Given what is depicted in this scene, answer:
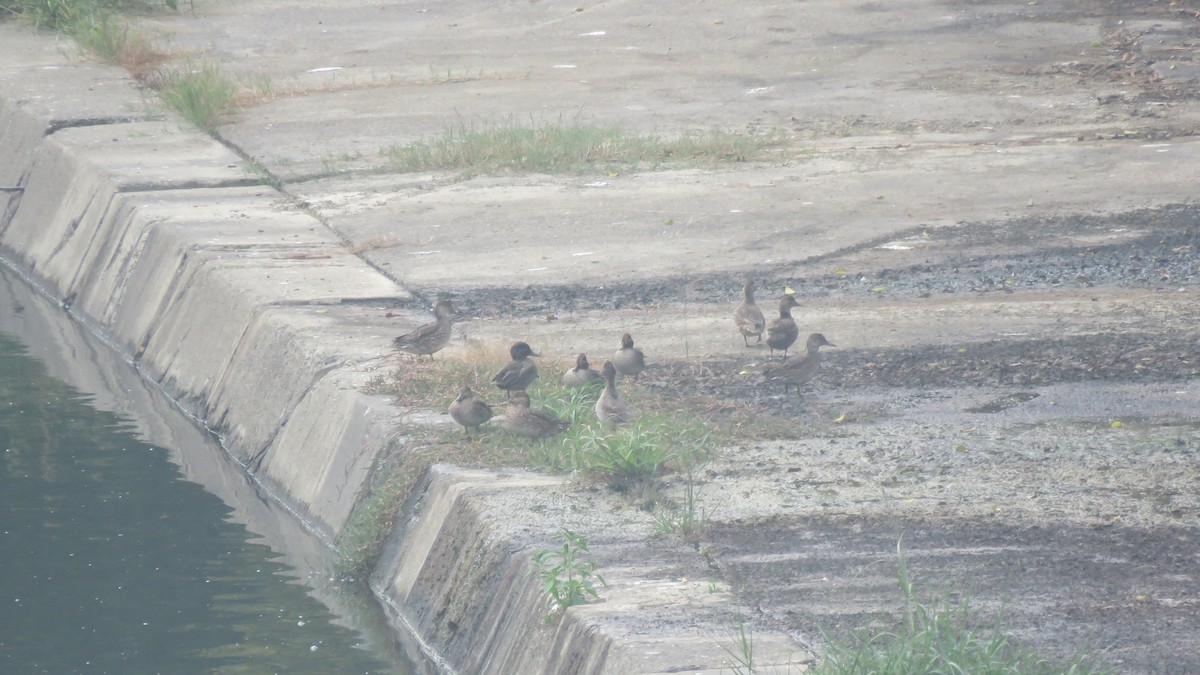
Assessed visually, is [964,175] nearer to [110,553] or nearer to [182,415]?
[182,415]

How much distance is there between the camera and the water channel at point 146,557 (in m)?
7.40

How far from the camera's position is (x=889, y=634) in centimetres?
552

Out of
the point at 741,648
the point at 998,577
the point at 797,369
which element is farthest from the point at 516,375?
the point at 741,648

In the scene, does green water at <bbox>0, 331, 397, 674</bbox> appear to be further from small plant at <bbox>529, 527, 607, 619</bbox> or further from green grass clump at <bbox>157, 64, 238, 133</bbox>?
green grass clump at <bbox>157, 64, 238, 133</bbox>

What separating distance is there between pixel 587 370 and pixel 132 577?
2603 mm

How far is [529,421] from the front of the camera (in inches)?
312

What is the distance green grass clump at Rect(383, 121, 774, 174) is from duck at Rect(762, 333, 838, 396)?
511cm

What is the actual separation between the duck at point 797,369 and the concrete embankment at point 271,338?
171 cm

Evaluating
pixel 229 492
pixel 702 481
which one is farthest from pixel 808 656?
pixel 229 492

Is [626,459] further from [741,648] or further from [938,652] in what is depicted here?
[938,652]

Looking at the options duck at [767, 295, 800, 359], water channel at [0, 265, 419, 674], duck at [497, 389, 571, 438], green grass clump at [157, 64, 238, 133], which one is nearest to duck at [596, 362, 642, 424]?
duck at [497, 389, 571, 438]

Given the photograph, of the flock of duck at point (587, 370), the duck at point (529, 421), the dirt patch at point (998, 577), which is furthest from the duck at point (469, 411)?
the dirt patch at point (998, 577)

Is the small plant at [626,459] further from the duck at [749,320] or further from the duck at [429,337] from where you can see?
the duck at [749,320]

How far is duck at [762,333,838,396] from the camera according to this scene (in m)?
8.64
